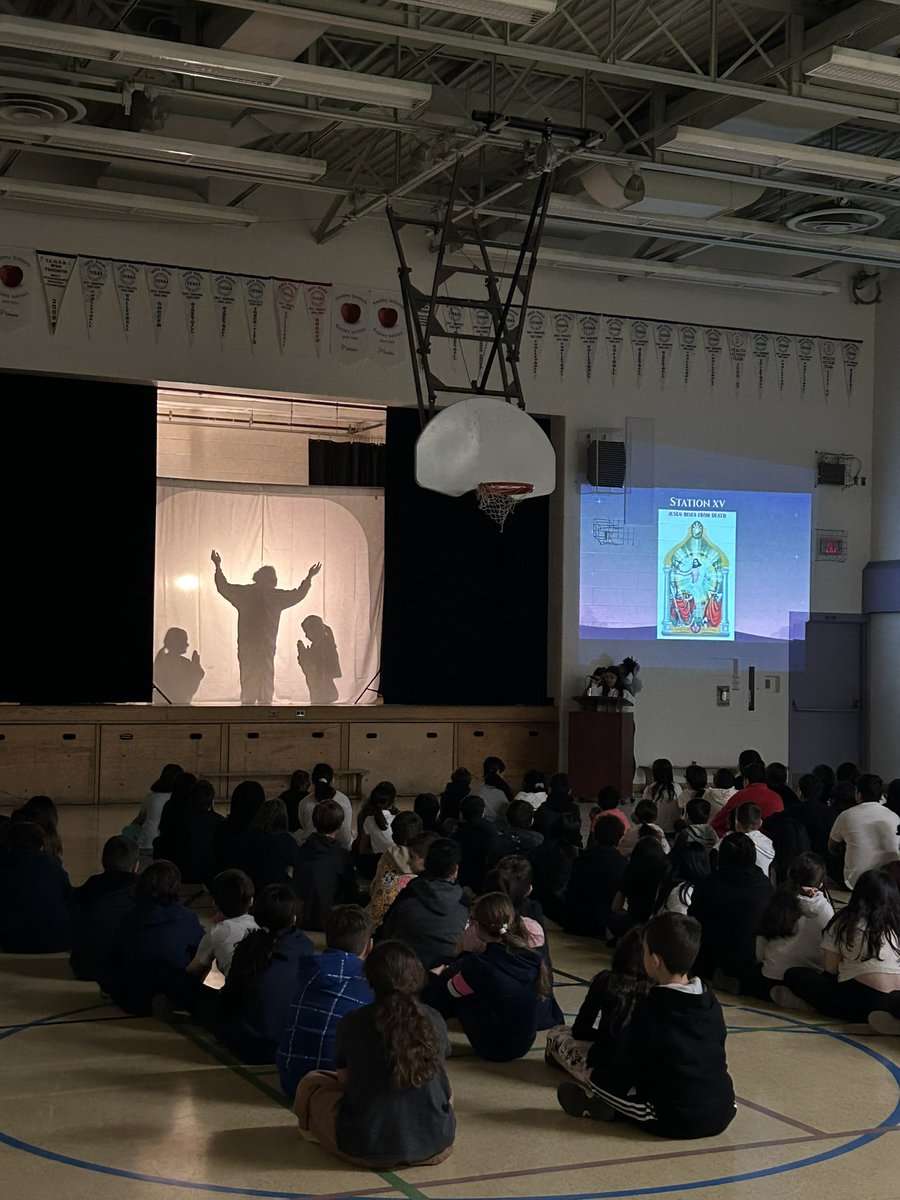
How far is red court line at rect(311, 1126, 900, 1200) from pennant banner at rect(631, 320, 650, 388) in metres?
12.2

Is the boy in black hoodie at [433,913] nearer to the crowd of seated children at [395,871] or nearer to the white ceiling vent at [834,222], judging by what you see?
the crowd of seated children at [395,871]

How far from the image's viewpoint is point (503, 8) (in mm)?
8398

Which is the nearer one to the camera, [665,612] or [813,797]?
[813,797]

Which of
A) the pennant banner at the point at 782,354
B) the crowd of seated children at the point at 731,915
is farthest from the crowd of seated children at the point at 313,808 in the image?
the pennant banner at the point at 782,354

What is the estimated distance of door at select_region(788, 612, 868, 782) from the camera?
16969 mm

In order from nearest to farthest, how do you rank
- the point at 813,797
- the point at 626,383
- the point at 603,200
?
1. the point at 813,797
2. the point at 603,200
3. the point at 626,383

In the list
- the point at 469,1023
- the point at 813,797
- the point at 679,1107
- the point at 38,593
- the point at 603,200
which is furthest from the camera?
the point at 38,593

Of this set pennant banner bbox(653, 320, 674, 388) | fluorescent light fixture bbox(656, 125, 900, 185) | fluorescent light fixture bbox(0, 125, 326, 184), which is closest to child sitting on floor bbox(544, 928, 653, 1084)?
fluorescent light fixture bbox(656, 125, 900, 185)

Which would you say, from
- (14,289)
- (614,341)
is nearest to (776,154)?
(614,341)

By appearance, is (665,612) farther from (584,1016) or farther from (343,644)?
(584,1016)

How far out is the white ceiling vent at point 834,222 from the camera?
13.4 m

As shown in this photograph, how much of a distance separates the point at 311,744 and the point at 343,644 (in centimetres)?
179

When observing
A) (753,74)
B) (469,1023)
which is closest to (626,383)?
(753,74)

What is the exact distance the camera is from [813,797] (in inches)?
392
